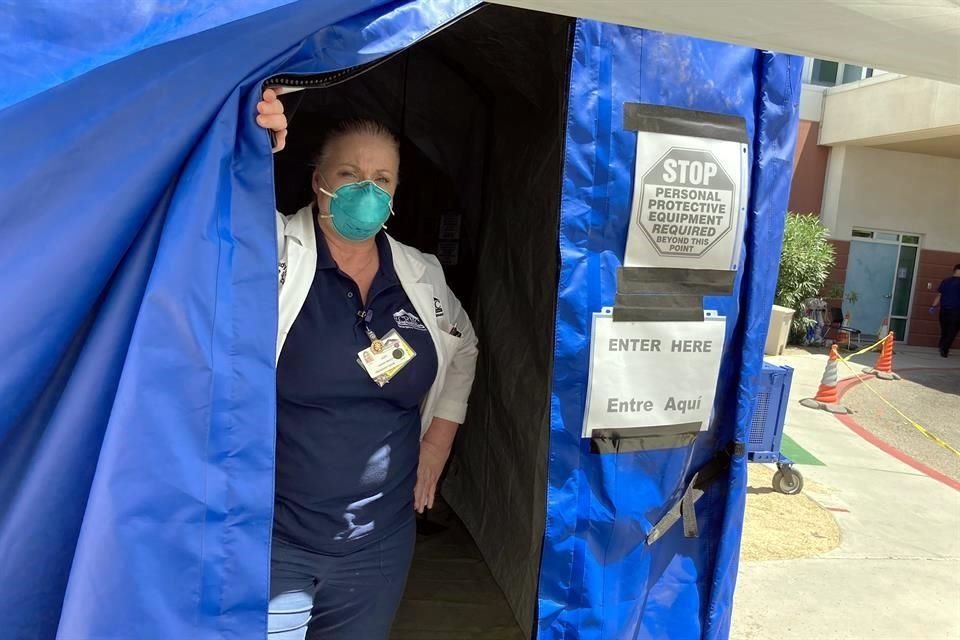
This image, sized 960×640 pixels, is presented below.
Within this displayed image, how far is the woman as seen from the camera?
5.92 feet

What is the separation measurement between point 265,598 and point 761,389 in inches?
152

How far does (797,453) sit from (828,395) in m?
2.59

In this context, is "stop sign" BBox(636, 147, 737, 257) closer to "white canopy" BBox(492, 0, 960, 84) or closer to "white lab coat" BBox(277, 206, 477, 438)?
"white canopy" BBox(492, 0, 960, 84)

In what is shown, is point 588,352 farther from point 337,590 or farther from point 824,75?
point 824,75

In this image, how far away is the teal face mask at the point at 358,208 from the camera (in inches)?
72.8

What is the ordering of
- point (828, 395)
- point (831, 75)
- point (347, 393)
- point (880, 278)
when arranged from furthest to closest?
1. point (831, 75)
2. point (880, 278)
3. point (828, 395)
4. point (347, 393)

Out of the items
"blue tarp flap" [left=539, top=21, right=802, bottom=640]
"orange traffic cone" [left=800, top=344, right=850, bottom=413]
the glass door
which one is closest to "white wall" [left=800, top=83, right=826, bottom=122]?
the glass door

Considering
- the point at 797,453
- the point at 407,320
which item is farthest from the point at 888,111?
the point at 407,320

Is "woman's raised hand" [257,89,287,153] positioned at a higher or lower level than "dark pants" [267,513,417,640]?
higher

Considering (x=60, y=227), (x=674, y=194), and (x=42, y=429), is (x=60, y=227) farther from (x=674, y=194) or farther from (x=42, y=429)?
(x=674, y=194)

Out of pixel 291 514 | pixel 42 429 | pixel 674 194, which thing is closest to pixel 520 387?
pixel 674 194

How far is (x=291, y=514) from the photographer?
184 cm

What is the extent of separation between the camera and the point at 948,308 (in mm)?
14148

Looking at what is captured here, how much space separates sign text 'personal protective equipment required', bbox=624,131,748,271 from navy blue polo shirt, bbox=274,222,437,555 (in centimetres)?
83
